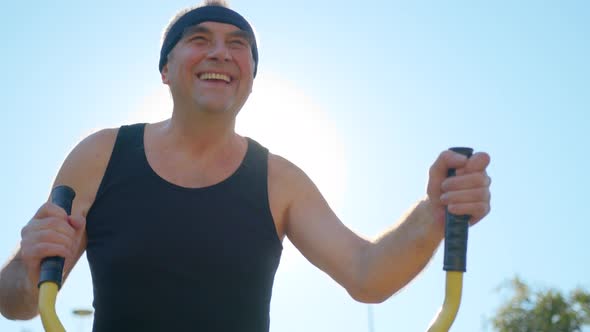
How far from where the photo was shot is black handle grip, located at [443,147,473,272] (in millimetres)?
2934

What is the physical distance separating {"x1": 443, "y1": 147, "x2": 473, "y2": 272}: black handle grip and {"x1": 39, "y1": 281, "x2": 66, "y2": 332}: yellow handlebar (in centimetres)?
133

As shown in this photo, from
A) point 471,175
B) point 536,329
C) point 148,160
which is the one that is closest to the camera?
point 471,175

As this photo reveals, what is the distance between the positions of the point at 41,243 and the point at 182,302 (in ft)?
2.61

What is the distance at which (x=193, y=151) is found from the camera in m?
4.27

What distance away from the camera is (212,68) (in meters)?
4.18

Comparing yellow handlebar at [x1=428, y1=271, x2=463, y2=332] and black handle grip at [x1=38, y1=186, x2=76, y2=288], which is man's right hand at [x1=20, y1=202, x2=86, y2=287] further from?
yellow handlebar at [x1=428, y1=271, x2=463, y2=332]

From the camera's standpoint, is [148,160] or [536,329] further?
[536,329]

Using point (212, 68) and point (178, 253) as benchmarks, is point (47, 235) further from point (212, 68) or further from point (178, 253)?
point (212, 68)

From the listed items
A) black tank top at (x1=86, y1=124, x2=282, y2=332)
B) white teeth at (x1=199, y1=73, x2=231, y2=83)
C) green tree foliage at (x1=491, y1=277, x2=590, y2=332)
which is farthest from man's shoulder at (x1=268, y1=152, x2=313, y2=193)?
green tree foliage at (x1=491, y1=277, x2=590, y2=332)

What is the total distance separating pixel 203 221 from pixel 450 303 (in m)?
1.37

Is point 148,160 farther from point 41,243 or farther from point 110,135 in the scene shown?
point 41,243

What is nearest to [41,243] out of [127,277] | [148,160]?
[127,277]

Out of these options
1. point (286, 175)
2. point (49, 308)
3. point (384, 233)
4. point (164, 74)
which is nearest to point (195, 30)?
point (164, 74)

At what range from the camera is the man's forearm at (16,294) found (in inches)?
143
